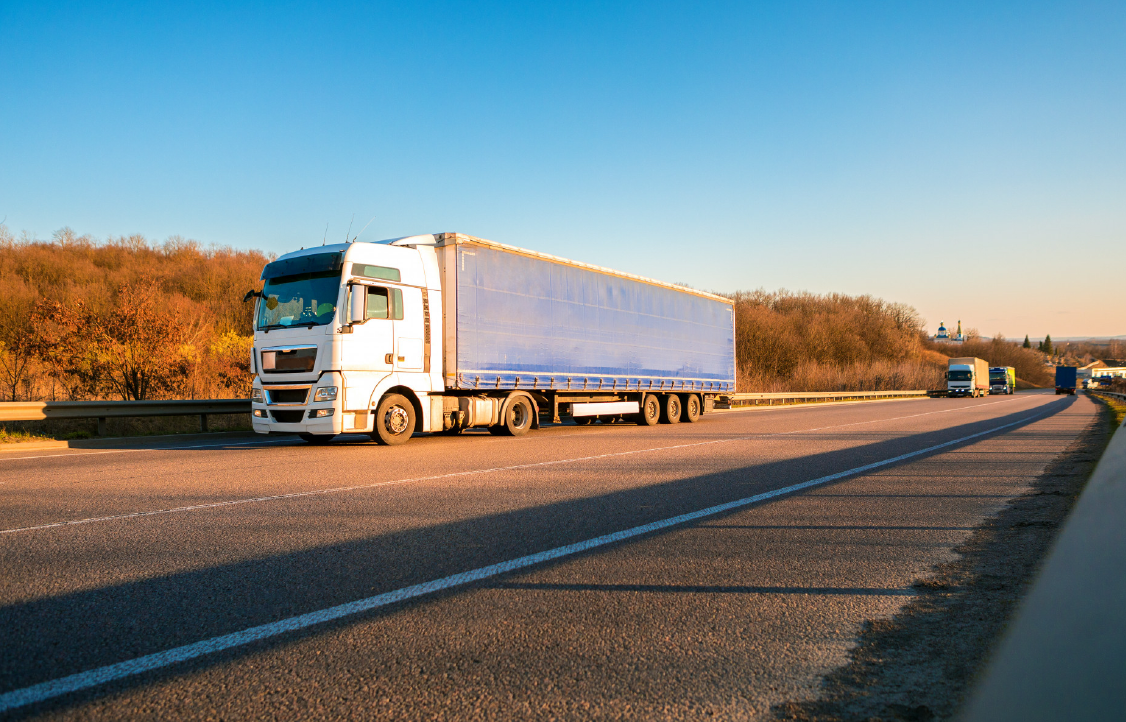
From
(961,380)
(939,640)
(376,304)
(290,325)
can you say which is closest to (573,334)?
(376,304)

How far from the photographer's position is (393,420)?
1277cm

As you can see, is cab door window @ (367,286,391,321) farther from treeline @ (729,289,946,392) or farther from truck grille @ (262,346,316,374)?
treeline @ (729,289,946,392)

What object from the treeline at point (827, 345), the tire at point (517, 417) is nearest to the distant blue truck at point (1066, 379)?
the treeline at point (827, 345)

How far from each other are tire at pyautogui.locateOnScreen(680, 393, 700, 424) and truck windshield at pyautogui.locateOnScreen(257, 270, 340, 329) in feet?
37.4

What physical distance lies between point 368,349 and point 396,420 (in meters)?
1.41

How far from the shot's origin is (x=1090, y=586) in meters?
3.07

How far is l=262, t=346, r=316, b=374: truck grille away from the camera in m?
11.9

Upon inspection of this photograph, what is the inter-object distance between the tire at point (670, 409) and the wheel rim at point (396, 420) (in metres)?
8.80

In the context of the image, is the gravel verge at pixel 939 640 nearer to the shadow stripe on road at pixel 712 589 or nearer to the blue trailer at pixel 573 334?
the shadow stripe on road at pixel 712 589

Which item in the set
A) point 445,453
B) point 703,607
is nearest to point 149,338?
point 445,453

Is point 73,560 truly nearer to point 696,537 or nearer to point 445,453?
point 696,537

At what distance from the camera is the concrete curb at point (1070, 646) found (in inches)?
88.7

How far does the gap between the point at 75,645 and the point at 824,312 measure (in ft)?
233

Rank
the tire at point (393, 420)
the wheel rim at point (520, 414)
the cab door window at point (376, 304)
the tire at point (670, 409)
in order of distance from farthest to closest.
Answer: the tire at point (670, 409), the wheel rim at point (520, 414), the tire at point (393, 420), the cab door window at point (376, 304)
